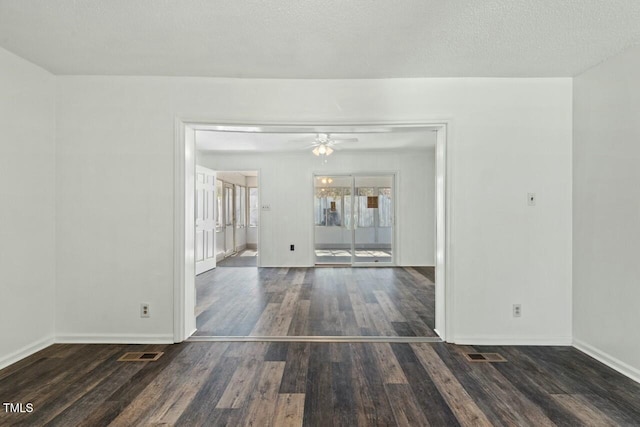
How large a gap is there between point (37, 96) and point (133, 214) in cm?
130

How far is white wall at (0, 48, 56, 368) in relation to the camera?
2672 mm

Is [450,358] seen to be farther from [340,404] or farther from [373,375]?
[340,404]

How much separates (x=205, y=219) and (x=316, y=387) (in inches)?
209

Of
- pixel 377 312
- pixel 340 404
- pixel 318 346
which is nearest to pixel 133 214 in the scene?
pixel 318 346

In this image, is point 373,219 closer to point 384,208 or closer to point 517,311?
point 384,208

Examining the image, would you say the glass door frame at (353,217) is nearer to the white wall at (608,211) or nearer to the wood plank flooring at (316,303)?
the wood plank flooring at (316,303)

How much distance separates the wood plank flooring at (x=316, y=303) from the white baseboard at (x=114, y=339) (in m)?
0.38

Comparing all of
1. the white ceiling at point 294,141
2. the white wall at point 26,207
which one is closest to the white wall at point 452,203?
the white wall at point 26,207

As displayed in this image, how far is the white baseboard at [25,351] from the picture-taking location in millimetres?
2631

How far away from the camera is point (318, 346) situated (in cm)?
304

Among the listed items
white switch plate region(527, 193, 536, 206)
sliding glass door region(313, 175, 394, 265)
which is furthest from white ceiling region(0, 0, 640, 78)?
sliding glass door region(313, 175, 394, 265)

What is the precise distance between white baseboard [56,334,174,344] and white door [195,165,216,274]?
131 inches

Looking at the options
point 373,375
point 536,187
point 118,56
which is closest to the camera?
point 373,375

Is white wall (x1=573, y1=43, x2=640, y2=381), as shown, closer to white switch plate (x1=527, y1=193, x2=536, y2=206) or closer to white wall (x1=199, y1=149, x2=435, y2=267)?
white switch plate (x1=527, y1=193, x2=536, y2=206)
